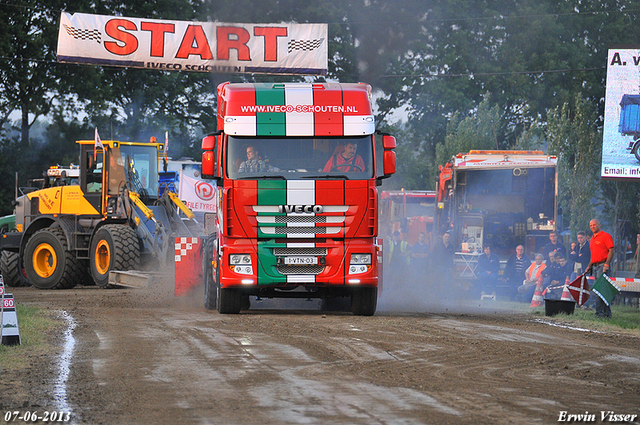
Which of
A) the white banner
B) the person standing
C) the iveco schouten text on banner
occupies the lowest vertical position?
the person standing

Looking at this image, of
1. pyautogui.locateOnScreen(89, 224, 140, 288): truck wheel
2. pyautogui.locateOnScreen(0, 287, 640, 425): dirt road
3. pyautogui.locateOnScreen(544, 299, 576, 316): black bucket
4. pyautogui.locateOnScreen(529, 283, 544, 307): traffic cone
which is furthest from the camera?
pyautogui.locateOnScreen(89, 224, 140, 288): truck wheel

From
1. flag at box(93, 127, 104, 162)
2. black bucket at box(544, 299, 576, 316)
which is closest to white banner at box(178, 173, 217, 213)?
flag at box(93, 127, 104, 162)

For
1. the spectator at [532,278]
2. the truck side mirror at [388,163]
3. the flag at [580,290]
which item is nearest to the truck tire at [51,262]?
the spectator at [532,278]

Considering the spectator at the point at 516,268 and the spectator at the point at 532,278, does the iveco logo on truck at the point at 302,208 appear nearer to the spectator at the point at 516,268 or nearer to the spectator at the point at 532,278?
the spectator at the point at 532,278

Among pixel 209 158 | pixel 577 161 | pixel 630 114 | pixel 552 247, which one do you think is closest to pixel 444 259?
pixel 552 247

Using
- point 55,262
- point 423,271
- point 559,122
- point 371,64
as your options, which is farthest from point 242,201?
point 559,122

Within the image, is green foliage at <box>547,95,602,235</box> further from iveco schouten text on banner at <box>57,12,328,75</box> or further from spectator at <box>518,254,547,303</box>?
spectator at <box>518,254,547,303</box>

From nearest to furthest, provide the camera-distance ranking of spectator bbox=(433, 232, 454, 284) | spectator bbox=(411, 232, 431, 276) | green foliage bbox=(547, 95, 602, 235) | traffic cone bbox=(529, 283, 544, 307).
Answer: traffic cone bbox=(529, 283, 544, 307)
spectator bbox=(433, 232, 454, 284)
spectator bbox=(411, 232, 431, 276)
green foliage bbox=(547, 95, 602, 235)

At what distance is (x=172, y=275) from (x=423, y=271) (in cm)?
899

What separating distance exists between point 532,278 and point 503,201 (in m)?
4.51

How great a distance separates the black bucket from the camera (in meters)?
16.1

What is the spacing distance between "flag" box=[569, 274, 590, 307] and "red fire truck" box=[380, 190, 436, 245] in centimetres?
1624

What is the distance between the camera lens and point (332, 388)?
8008mm

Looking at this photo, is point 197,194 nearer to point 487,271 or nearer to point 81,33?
point 81,33
